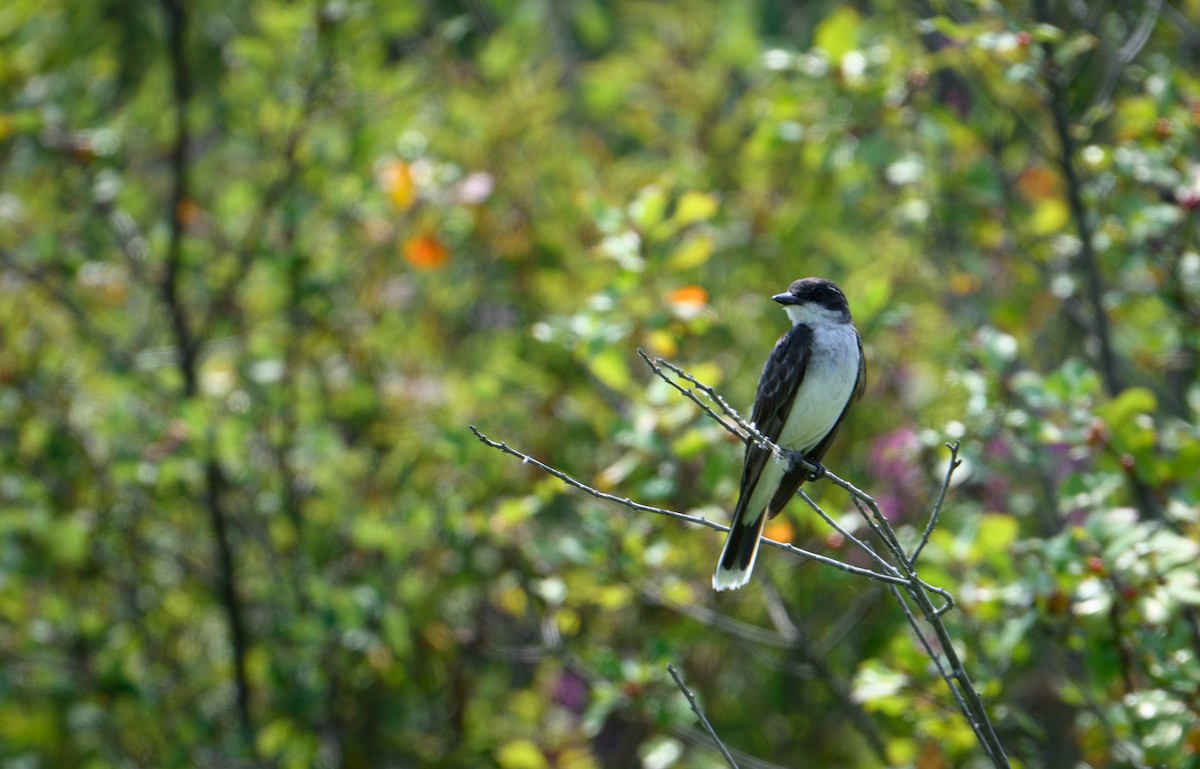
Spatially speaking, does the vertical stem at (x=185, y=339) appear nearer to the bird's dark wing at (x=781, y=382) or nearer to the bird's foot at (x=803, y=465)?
the bird's dark wing at (x=781, y=382)

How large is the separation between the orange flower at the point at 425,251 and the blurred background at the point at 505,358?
0.03 meters

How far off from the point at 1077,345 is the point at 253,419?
14.9 feet

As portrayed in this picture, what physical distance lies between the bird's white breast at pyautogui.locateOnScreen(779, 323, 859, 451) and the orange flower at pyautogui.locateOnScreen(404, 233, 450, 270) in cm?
269

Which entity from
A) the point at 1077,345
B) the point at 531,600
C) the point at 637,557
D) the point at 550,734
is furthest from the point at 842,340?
the point at 1077,345

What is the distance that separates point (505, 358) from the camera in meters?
6.28

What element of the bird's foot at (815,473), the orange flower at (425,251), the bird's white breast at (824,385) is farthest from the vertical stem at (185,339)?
the bird's foot at (815,473)

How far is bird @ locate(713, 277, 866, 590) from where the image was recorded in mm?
3938

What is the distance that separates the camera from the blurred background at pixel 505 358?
16.6 ft

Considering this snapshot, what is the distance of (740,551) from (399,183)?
3014mm

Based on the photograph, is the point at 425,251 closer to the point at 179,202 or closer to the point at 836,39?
the point at 179,202

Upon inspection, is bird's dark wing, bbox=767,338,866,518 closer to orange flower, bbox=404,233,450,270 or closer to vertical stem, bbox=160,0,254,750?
orange flower, bbox=404,233,450,270

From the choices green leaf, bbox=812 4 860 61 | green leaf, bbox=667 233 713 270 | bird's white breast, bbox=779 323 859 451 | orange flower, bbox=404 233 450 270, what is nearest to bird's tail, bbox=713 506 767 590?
bird's white breast, bbox=779 323 859 451

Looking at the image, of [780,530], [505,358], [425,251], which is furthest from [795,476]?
[425,251]

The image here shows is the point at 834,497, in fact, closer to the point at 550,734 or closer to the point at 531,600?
the point at 531,600
